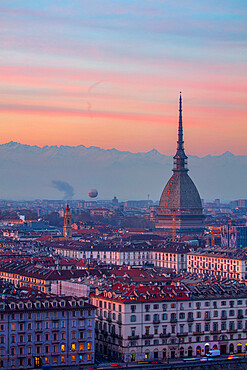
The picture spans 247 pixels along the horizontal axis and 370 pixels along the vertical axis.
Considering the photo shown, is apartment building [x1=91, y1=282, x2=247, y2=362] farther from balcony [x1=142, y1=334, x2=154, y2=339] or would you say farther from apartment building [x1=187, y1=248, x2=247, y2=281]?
apartment building [x1=187, y1=248, x2=247, y2=281]

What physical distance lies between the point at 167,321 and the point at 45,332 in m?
8.75

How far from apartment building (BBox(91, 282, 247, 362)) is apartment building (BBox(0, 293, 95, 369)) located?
3.08m

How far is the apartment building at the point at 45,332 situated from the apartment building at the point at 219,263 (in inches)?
1656

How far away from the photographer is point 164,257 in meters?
123

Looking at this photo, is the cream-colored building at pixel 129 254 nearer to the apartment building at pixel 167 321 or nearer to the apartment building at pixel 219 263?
the apartment building at pixel 219 263

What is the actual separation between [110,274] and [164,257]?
43.7m

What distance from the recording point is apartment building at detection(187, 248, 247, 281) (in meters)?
102

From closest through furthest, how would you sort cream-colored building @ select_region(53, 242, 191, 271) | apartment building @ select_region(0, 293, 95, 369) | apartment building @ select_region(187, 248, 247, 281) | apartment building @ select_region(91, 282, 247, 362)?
apartment building @ select_region(0, 293, 95, 369), apartment building @ select_region(91, 282, 247, 362), apartment building @ select_region(187, 248, 247, 281), cream-colored building @ select_region(53, 242, 191, 271)

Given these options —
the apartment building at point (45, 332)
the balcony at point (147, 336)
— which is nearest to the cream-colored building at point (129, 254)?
the balcony at point (147, 336)

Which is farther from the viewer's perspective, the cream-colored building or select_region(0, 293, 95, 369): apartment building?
the cream-colored building

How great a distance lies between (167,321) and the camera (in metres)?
61.3

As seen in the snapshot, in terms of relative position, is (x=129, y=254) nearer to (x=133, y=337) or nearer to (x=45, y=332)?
(x=133, y=337)

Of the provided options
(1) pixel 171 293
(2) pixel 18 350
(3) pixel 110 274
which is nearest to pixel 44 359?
(2) pixel 18 350

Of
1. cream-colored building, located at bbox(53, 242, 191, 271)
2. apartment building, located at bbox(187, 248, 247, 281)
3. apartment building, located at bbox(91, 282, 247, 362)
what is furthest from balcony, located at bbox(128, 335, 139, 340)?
cream-colored building, located at bbox(53, 242, 191, 271)
